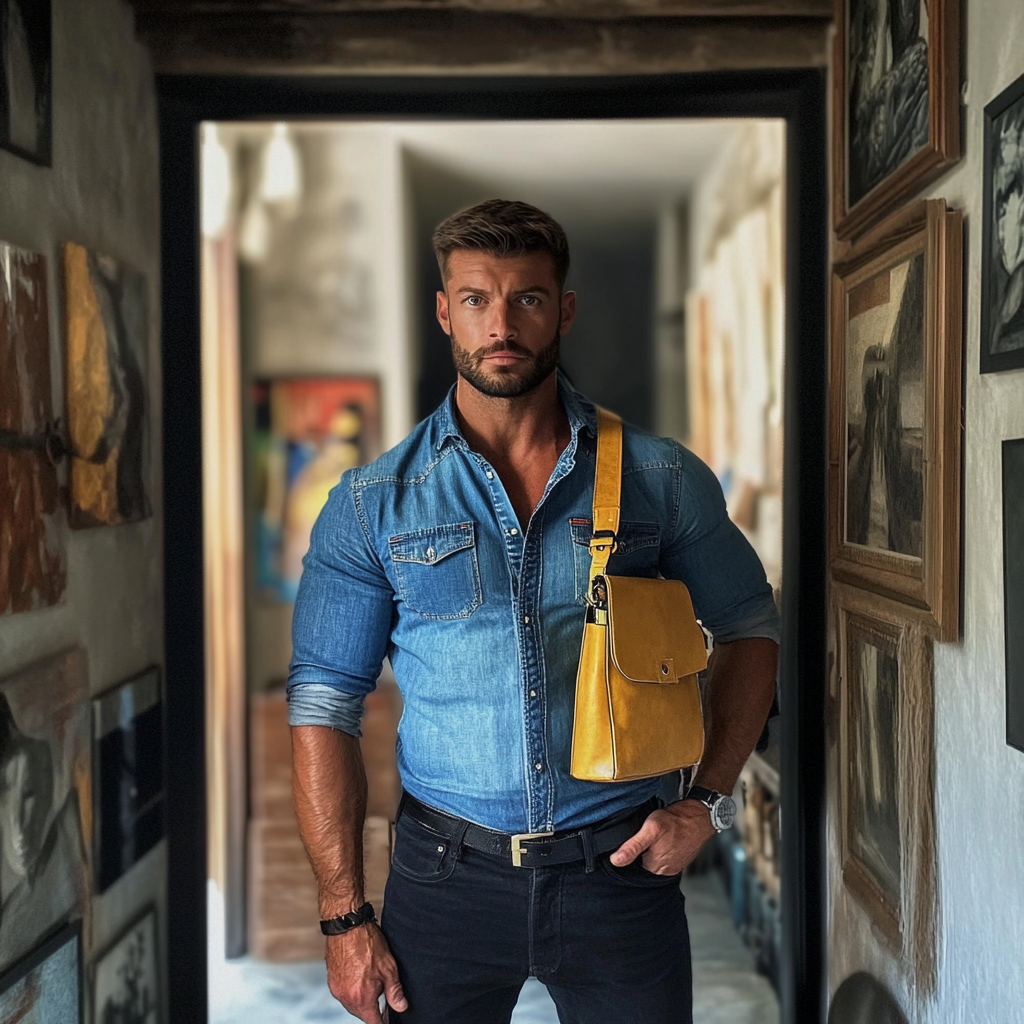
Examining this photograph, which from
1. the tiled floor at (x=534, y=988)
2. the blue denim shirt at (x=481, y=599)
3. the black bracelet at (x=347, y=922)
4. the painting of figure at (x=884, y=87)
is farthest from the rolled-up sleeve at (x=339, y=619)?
the tiled floor at (x=534, y=988)

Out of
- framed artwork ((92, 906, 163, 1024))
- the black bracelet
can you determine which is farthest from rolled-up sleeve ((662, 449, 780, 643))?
framed artwork ((92, 906, 163, 1024))

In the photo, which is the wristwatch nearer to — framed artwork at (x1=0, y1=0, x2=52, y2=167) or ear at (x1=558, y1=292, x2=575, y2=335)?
ear at (x1=558, y1=292, x2=575, y2=335)

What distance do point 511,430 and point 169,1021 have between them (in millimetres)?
1301

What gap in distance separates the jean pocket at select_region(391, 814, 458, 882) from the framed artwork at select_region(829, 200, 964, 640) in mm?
694

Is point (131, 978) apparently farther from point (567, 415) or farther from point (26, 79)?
point (26, 79)

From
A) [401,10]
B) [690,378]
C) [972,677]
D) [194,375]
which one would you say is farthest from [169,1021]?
[690,378]

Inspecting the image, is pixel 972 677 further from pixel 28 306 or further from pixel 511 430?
pixel 28 306

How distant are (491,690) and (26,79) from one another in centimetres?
101

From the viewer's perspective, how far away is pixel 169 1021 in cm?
195

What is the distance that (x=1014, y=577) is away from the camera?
1.07 m

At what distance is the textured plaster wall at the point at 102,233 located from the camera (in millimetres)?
1449

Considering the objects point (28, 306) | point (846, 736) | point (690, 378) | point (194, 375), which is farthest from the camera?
point (690, 378)

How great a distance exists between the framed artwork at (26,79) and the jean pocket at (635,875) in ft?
4.00

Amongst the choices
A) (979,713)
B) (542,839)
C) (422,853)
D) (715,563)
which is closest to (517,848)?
(542,839)
